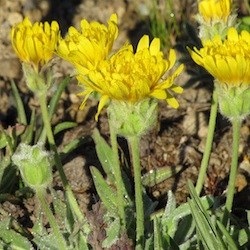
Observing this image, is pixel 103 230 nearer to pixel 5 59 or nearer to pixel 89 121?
pixel 89 121

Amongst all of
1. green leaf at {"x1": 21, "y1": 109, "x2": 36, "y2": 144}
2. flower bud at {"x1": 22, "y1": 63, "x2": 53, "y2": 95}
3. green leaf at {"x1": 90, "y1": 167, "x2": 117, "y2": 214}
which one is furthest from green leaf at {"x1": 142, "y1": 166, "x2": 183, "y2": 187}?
flower bud at {"x1": 22, "y1": 63, "x2": 53, "y2": 95}

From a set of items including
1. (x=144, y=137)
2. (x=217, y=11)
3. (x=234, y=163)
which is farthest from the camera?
(x=144, y=137)

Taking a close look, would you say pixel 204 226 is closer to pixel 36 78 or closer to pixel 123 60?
pixel 123 60

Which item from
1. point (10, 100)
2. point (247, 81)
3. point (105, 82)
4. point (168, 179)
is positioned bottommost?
point (168, 179)

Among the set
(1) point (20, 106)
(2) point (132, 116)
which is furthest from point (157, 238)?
(1) point (20, 106)

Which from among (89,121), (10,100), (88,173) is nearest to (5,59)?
(10,100)

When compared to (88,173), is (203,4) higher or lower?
higher

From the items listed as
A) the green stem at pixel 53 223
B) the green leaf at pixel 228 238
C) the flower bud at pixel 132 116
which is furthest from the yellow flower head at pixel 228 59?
the green stem at pixel 53 223
